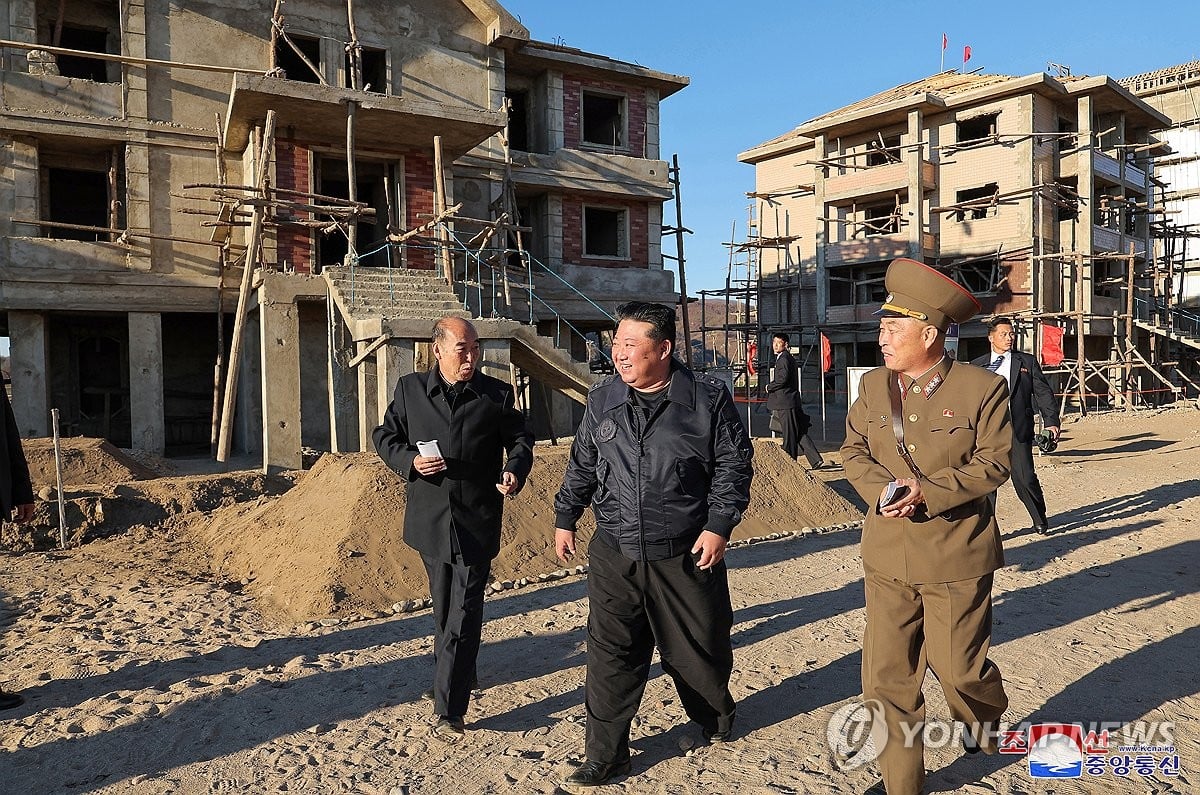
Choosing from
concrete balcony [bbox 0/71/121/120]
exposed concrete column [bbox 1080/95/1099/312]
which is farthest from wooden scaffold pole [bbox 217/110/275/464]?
exposed concrete column [bbox 1080/95/1099/312]

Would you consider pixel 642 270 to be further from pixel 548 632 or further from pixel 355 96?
pixel 548 632

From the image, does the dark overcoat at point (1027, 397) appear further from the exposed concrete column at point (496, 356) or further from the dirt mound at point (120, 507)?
the dirt mound at point (120, 507)

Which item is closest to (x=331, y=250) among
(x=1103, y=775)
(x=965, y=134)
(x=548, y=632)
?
(x=548, y=632)

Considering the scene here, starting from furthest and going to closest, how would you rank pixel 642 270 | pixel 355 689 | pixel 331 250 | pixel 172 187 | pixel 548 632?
pixel 642 270 < pixel 331 250 < pixel 172 187 < pixel 548 632 < pixel 355 689

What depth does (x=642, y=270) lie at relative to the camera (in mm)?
20859

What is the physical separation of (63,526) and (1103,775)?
354 inches

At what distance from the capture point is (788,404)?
484 inches

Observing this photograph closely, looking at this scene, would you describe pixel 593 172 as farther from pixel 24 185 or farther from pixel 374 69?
pixel 24 185

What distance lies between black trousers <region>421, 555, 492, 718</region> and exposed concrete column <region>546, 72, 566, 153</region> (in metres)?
17.1

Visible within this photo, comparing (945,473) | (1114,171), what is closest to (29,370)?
(945,473)

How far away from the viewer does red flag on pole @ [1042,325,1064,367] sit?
23547 millimetres

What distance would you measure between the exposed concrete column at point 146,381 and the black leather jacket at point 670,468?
14.9m

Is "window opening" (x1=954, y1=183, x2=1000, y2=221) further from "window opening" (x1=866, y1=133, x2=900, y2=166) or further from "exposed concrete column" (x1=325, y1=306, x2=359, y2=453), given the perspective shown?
"exposed concrete column" (x1=325, y1=306, x2=359, y2=453)

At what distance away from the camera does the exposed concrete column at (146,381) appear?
1591cm
